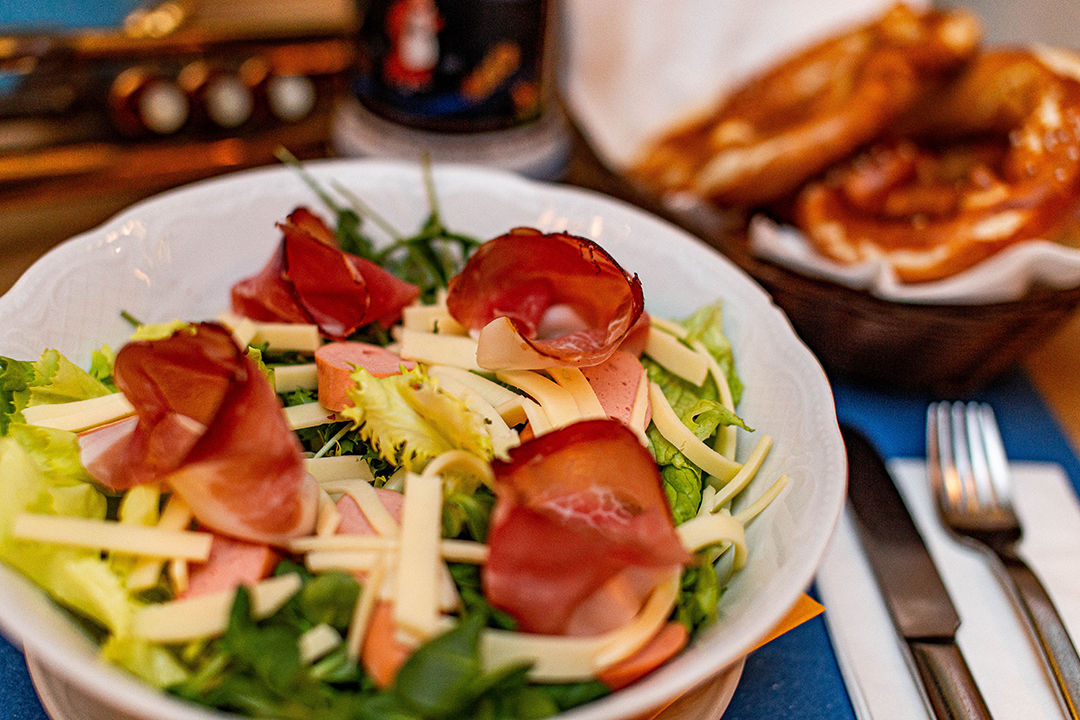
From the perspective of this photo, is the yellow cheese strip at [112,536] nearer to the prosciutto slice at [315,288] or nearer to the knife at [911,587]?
the prosciutto slice at [315,288]

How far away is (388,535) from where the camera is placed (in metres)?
0.52

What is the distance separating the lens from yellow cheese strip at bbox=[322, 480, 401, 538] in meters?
0.53

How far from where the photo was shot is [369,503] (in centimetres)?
55

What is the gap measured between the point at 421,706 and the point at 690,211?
3.61ft

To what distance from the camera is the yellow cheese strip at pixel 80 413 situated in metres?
0.57

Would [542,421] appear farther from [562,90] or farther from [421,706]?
[562,90]

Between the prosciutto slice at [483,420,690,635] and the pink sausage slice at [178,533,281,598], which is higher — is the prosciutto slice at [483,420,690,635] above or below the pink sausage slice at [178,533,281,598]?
above

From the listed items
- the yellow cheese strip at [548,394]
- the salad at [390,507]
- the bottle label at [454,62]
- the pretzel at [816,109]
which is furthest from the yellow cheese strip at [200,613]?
the pretzel at [816,109]

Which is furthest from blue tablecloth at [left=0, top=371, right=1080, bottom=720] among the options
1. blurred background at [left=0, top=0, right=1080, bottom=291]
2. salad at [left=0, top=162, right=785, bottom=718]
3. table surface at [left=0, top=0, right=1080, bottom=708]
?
blurred background at [left=0, top=0, right=1080, bottom=291]

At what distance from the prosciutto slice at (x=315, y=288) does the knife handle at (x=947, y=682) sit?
641 millimetres

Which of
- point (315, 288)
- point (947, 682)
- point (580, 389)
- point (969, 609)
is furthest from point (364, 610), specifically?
point (969, 609)

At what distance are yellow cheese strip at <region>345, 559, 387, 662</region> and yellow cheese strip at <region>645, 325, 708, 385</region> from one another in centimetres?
36

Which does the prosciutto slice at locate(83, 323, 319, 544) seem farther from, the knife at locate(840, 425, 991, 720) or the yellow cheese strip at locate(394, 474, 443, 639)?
the knife at locate(840, 425, 991, 720)

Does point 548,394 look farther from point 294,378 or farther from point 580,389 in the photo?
point 294,378
